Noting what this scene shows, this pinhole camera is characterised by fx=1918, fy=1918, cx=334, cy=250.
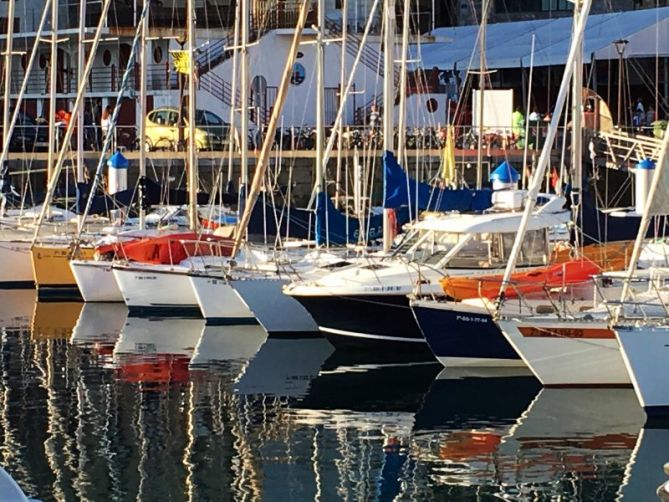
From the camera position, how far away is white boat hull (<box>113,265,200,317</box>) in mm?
40531

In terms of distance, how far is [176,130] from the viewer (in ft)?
200

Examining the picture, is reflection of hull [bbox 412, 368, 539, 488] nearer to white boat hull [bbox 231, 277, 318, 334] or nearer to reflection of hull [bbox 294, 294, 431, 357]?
reflection of hull [bbox 294, 294, 431, 357]

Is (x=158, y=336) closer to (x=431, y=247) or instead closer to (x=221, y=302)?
(x=221, y=302)

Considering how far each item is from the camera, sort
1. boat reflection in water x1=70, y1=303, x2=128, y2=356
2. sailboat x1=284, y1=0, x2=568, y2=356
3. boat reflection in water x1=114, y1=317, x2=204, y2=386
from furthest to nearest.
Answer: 1. boat reflection in water x1=70, y1=303, x2=128, y2=356
2. sailboat x1=284, y1=0, x2=568, y2=356
3. boat reflection in water x1=114, y1=317, x2=204, y2=386


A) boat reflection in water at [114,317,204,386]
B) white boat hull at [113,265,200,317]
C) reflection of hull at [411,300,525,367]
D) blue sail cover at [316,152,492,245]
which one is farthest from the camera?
white boat hull at [113,265,200,317]

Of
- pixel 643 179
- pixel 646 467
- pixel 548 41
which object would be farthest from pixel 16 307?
pixel 548 41

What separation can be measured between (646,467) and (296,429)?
5.55m

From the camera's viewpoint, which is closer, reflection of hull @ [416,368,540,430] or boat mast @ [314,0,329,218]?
reflection of hull @ [416,368,540,430]

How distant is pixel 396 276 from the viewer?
111 feet

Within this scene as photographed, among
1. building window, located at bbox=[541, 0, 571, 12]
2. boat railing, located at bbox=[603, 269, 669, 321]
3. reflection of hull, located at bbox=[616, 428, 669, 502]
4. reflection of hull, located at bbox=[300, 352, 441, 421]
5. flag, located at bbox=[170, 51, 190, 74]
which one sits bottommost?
reflection of hull, located at bbox=[300, 352, 441, 421]

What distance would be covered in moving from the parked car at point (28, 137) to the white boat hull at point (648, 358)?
35132 mm

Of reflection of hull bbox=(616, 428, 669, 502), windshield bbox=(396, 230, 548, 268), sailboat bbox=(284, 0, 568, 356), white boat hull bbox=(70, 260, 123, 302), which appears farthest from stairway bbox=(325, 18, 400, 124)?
reflection of hull bbox=(616, 428, 669, 502)

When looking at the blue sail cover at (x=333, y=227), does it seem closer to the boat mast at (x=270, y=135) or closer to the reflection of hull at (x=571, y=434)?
the boat mast at (x=270, y=135)

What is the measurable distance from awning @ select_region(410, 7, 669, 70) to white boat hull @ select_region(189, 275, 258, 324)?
21.5m
